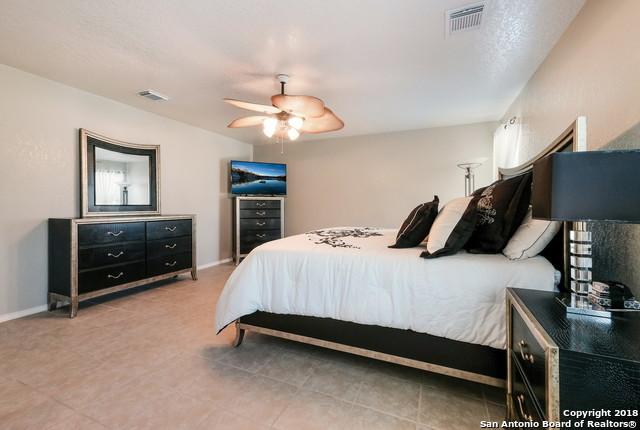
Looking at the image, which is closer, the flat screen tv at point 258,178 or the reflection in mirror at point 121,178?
the reflection in mirror at point 121,178

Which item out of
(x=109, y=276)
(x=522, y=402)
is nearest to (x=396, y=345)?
(x=522, y=402)

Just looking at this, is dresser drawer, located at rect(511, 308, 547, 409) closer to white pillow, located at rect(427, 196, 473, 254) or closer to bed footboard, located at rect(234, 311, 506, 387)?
bed footboard, located at rect(234, 311, 506, 387)

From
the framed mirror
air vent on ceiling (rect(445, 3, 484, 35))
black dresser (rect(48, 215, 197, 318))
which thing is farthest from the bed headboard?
the framed mirror

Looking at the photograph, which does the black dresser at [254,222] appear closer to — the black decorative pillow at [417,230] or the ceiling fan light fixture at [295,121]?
the ceiling fan light fixture at [295,121]

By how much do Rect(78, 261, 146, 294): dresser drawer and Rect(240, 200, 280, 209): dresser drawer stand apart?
1.96m

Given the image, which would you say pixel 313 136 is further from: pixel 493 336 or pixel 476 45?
pixel 493 336

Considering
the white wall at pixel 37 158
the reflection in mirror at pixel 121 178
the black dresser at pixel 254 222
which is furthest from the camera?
the black dresser at pixel 254 222

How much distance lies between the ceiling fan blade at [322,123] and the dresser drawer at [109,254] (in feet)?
7.71

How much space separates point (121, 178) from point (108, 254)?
1032 millimetres

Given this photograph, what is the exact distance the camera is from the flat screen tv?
495 centimetres

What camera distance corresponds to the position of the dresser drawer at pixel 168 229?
3.33m

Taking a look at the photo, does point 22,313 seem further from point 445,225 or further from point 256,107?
point 445,225

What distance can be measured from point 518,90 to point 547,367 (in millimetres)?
3229

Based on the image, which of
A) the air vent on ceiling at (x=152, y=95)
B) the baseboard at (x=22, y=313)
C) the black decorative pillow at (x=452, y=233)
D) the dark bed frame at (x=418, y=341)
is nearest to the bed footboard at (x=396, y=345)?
the dark bed frame at (x=418, y=341)
